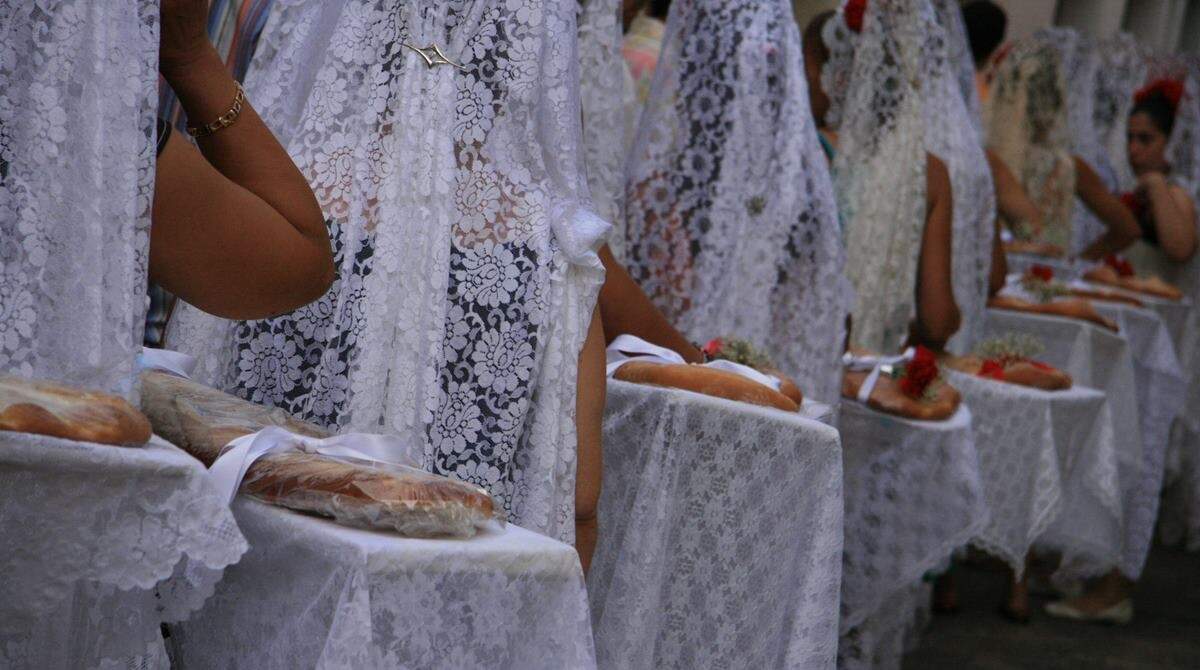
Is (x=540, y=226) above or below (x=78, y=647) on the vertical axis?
above

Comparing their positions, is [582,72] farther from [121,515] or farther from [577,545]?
[121,515]

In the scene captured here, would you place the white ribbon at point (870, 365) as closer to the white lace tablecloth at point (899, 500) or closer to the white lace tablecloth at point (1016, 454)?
the white lace tablecloth at point (899, 500)

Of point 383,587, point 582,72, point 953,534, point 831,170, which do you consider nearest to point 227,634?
point 383,587

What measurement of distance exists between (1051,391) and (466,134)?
2.99m

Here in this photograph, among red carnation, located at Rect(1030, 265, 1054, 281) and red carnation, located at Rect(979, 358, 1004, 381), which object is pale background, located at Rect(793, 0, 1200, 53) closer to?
red carnation, located at Rect(1030, 265, 1054, 281)

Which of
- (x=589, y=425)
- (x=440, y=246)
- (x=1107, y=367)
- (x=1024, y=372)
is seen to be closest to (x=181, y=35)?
(x=440, y=246)

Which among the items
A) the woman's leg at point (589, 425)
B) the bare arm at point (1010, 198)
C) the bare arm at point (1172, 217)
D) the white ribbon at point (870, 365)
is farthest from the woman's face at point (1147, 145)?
the woman's leg at point (589, 425)

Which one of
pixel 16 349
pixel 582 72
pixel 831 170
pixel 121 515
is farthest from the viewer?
pixel 831 170

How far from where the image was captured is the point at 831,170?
5094 mm

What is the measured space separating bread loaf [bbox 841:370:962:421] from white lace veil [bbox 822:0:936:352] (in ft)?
2.70

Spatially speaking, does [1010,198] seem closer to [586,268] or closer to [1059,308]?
[1059,308]

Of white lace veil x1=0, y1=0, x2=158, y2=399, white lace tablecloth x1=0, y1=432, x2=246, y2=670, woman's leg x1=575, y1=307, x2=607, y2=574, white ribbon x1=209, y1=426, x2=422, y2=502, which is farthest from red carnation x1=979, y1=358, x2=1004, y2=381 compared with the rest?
white lace tablecloth x1=0, y1=432, x2=246, y2=670

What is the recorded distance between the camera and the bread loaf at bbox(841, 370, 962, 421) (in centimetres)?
431

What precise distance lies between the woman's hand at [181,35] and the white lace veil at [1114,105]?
977cm
